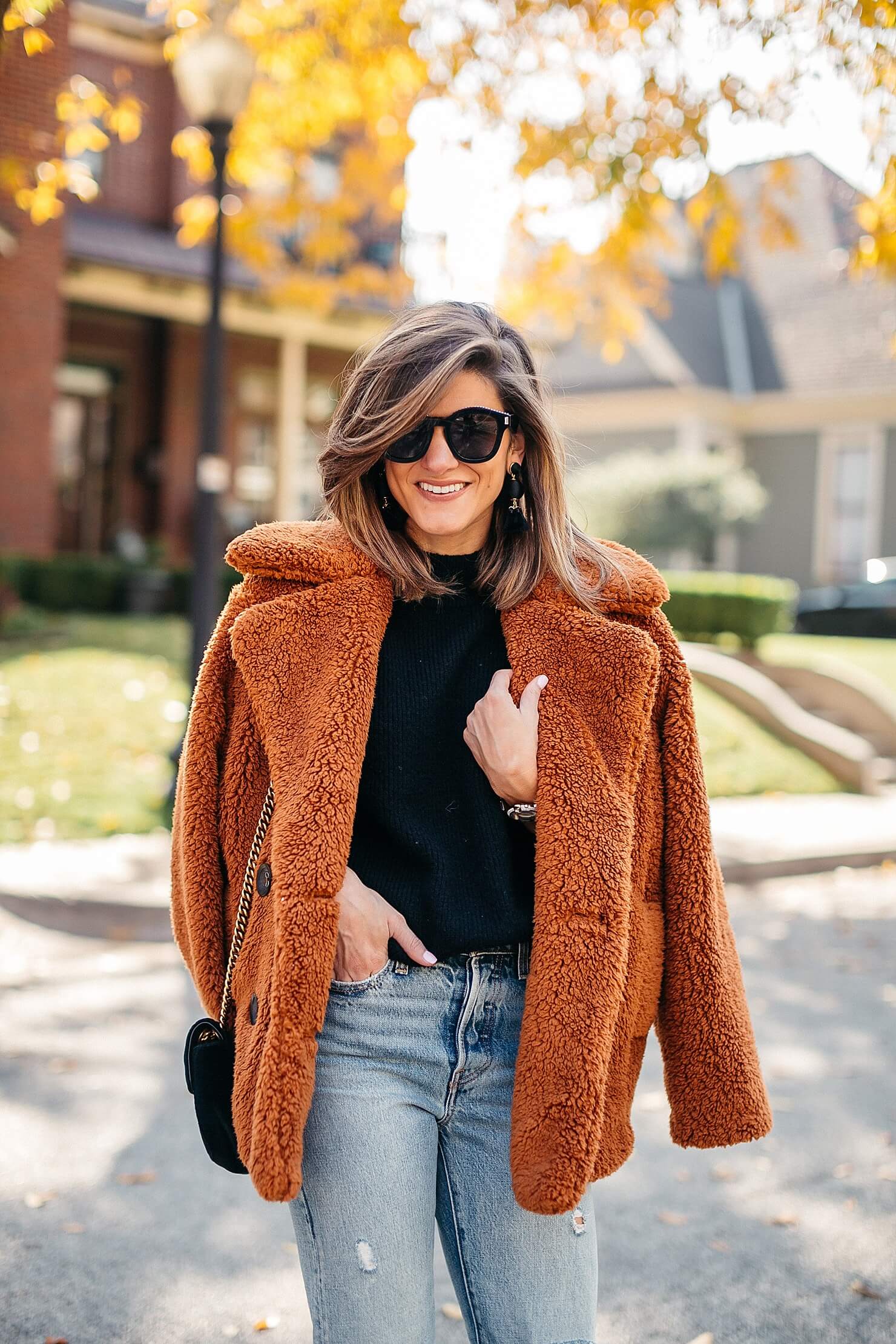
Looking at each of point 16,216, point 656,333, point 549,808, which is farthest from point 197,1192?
point 656,333

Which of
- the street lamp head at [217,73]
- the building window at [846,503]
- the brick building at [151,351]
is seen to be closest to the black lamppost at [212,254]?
the street lamp head at [217,73]

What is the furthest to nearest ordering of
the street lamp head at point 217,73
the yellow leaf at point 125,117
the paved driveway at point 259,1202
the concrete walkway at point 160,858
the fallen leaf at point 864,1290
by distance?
the street lamp head at point 217,73, the yellow leaf at point 125,117, the concrete walkway at point 160,858, the fallen leaf at point 864,1290, the paved driveway at point 259,1202

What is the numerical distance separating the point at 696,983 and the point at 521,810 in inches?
16.5

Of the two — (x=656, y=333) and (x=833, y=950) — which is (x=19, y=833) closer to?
(x=833, y=950)

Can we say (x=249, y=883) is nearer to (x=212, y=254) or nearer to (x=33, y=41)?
(x=33, y=41)

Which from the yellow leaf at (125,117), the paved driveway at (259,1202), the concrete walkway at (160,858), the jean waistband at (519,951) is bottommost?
the paved driveway at (259,1202)

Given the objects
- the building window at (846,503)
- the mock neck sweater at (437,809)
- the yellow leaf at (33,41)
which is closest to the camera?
the mock neck sweater at (437,809)

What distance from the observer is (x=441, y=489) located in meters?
2.30

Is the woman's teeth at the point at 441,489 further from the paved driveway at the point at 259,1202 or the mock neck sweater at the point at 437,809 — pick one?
the paved driveway at the point at 259,1202

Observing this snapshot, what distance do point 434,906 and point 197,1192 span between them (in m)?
2.32

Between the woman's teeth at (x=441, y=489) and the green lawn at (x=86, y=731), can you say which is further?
the green lawn at (x=86, y=731)

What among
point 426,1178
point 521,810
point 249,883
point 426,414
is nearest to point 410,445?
point 426,414

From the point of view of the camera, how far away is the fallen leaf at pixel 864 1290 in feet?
11.5

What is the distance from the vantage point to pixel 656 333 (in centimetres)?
2589
